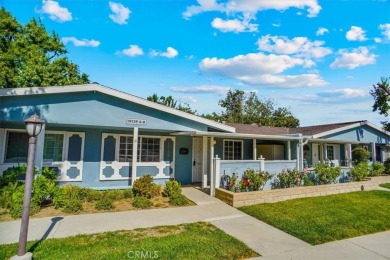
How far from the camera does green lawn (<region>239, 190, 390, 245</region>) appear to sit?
567 cm

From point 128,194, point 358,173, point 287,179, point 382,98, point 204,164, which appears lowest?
point 128,194

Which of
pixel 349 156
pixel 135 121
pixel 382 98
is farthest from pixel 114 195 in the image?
pixel 382 98

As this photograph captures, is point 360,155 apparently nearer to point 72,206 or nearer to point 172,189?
point 172,189

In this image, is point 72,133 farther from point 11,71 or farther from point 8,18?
point 8,18

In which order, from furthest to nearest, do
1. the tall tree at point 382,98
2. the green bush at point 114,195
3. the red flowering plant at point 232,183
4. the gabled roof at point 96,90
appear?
the tall tree at point 382,98, the red flowering plant at point 232,183, the green bush at point 114,195, the gabled roof at point 96,90

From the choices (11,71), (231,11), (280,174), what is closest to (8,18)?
(11,71)

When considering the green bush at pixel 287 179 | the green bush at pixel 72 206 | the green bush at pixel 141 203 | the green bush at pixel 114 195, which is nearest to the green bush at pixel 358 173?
the green bush at pixel 287 179

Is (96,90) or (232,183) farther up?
(96,90)

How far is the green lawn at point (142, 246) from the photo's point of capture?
4.17m

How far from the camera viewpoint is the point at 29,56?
807 inches

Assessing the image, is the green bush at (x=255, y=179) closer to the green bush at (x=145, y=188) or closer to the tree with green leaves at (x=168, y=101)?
the green bush at (x=145, y=188)

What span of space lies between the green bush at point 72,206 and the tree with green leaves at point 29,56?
16.0m

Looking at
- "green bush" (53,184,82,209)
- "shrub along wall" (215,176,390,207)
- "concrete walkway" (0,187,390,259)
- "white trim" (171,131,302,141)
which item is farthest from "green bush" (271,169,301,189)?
"green bush" (53,184,82,209)

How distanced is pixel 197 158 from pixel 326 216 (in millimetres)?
6604
